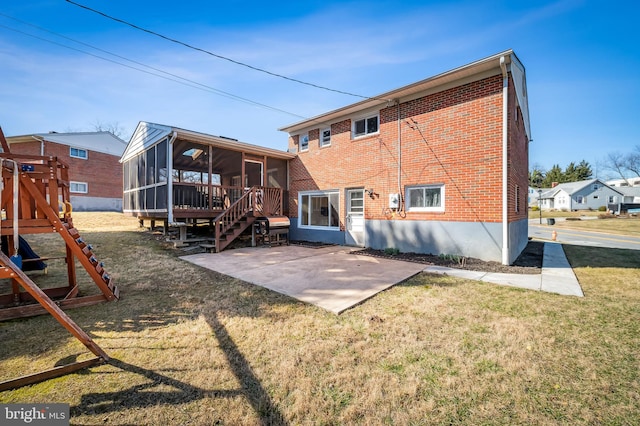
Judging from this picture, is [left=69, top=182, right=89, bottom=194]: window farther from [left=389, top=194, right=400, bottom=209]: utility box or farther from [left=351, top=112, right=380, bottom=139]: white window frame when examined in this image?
[left=389, top=194, right=400, bottom=209]: utility box

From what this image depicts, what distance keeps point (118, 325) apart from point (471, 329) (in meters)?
4.73

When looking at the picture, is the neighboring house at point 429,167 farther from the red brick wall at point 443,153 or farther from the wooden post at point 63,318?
the wooden post at point 63,318

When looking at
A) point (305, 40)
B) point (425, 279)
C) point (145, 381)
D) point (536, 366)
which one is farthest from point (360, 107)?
point (145, 381)

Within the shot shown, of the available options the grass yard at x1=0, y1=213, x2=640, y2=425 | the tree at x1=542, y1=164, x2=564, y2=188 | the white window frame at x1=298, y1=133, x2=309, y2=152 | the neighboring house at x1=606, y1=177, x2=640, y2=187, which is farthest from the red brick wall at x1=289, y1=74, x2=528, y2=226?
the neighboring house at x1=606, y1=177, x2=640, y2=187

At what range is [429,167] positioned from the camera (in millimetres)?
8273

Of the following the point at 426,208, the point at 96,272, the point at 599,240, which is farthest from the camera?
the point at 599,240

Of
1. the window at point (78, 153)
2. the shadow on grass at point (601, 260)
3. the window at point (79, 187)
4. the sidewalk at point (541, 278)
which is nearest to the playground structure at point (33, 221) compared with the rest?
the sidewalk at point (541, 278)

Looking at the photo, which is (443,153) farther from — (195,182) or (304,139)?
(195,182)

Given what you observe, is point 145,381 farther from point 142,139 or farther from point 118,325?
point 142,139

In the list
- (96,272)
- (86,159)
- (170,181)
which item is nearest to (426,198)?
(96,272)

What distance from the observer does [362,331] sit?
334cm

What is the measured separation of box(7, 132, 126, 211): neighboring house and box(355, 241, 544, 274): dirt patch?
87.7 feet

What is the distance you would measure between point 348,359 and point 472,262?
593 cm

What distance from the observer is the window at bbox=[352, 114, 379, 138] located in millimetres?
9930
